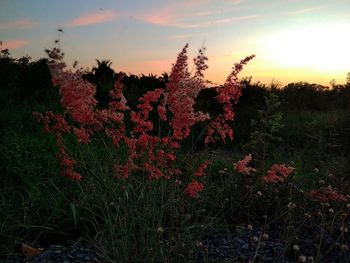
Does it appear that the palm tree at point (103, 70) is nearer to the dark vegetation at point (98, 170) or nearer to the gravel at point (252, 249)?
the dark vegetation at point (98, 170)

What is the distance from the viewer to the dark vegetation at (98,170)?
439 cm

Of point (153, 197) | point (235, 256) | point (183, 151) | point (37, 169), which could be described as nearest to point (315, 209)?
point (235, 256)

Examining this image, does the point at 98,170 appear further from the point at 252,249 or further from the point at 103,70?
the point at 103,70

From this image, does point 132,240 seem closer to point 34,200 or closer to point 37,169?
point 34,200

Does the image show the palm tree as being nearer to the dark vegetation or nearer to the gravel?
the dark vegetation

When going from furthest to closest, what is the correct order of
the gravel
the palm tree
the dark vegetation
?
the palm tree → the dark vegetation → the gravel

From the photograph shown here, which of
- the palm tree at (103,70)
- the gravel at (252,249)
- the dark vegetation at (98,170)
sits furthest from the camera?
the palm tree at (103,70)

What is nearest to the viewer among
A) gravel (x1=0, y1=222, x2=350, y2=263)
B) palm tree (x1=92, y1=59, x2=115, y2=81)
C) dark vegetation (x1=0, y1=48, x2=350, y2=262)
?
gravel (x1=0, y1=222, x2=350, y2=263)

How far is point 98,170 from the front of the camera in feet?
16.1

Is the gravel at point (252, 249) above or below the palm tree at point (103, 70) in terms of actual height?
below

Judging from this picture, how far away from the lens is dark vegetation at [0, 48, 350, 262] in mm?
4391

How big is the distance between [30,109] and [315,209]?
6.10 meters

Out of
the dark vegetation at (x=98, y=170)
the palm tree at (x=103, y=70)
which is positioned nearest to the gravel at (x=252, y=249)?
the dark vegetation at (x=98, y=170)

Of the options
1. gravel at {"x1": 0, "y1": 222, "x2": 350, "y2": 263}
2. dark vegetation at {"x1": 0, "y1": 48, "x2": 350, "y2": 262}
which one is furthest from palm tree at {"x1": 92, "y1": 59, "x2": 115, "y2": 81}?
gravel at {"x1": 0, "y1": 222, "x2": 350, "y2": 263}
